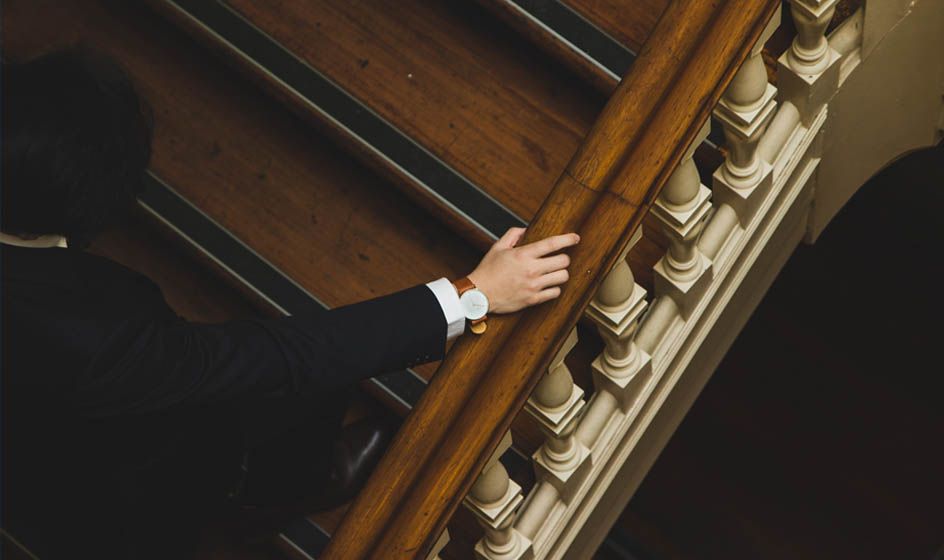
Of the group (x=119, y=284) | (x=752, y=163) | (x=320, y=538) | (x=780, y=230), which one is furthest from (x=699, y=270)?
(x=119, y=284)

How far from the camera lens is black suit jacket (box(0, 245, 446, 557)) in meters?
1.68

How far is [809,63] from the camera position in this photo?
2426 mm

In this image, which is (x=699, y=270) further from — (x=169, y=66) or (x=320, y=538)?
(x=169, y=66)

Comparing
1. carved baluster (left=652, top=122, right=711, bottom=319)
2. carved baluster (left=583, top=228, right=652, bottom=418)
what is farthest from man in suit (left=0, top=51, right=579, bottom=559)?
carved baluster (left=652, top=122, right=711, bottom=319)

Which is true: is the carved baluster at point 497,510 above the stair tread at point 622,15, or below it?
below

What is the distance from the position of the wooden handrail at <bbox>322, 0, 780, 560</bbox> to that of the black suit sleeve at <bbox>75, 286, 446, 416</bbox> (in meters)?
0.11

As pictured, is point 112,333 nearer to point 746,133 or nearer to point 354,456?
point 354,456

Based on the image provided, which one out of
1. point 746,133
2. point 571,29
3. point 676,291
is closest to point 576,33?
point 571,29

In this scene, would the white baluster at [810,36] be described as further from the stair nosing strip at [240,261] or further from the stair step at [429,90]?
the stair nosing strip at [240,261]

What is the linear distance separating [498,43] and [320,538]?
1227mm

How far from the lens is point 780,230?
305cm

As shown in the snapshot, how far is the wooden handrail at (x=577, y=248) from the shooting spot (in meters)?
1.77

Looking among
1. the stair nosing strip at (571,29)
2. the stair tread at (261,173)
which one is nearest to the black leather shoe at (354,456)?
the stair tread at (261,173)

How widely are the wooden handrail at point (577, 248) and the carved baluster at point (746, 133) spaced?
36 cm
